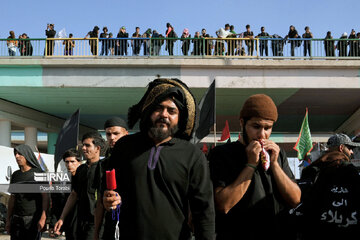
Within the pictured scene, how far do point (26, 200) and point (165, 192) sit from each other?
4.11 metres

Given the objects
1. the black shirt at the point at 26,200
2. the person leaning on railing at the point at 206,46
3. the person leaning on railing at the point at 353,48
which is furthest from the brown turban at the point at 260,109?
the person leaning on railing at the point at 353,48

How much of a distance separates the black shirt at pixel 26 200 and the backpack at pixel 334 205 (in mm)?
3865

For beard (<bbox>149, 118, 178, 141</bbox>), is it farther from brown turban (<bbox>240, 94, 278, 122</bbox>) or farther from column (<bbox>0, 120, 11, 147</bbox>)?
column (<bbox>0, 120, 11, 147</bbox>)

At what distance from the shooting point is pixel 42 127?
23.9 m

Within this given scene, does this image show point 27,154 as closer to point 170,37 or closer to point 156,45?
point 156,45

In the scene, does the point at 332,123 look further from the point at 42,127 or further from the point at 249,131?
the point at 249,131

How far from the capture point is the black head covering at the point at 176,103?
2807mm

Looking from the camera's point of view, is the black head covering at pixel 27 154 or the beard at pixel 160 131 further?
the black head covering at pixel 27 154

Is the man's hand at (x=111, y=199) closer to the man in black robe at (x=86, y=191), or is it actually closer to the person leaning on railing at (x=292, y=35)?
the man in black robe at (x=86, y=191)

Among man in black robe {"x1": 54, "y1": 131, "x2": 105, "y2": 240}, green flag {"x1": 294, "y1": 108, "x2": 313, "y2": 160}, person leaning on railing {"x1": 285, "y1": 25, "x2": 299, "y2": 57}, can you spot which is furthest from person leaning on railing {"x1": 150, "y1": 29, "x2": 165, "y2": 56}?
man in black robe {"x1": 54, "y1": 131, "x2": 105, "y2": 240}

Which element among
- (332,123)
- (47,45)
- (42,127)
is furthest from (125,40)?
(332,123)

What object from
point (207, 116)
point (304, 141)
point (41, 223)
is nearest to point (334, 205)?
point (41, 223)

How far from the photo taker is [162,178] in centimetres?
263

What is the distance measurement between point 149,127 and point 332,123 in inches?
1027
